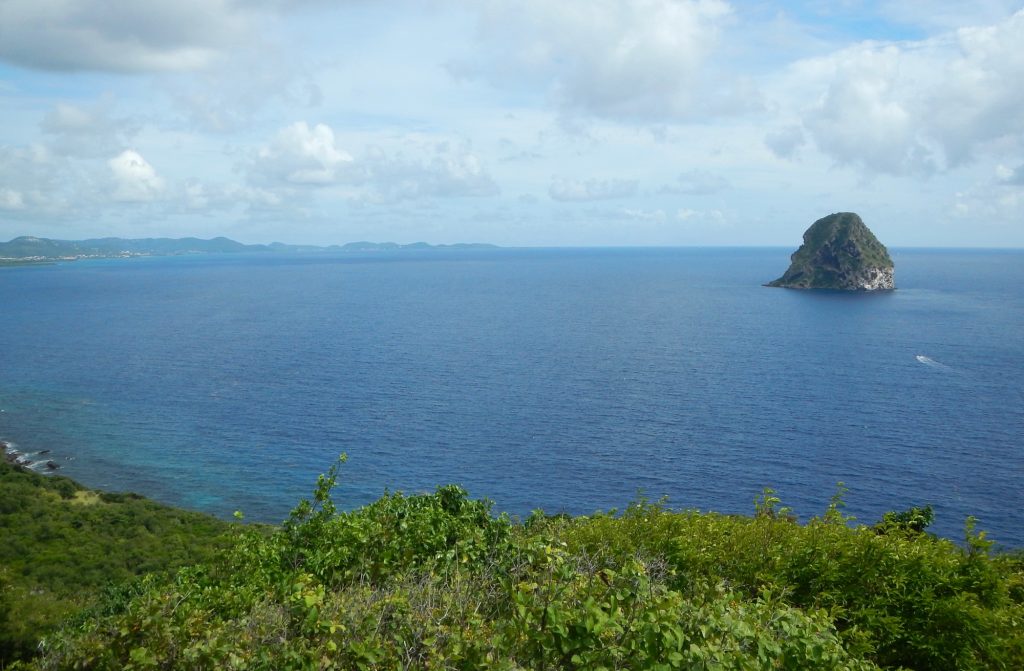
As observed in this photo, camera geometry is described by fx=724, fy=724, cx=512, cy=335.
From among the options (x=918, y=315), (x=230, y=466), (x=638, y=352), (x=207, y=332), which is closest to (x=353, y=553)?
(x=230, y=466)

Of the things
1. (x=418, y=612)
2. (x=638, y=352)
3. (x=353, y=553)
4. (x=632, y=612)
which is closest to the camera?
(x=632, y=612)

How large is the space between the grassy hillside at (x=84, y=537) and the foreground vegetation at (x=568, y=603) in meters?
26.6

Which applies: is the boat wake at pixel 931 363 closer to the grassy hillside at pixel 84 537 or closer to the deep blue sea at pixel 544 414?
the deep blue sea at pixel 544 414

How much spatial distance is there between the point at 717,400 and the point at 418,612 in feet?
290

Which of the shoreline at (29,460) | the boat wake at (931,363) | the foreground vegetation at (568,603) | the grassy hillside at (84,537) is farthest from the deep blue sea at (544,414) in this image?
the foreground vegetation at (568,603)

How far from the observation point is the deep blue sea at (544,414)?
70625 mm

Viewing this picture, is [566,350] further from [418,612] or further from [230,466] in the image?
[418,612]

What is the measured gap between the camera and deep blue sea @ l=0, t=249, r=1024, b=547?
70625 millimetres

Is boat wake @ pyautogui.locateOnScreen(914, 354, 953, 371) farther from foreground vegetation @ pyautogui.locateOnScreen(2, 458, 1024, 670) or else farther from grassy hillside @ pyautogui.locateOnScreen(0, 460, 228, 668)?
foreground vegetation @ pyautogui.locateOnScreen(2, 458, 1024, 670)

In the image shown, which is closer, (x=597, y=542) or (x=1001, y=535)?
(x=597, y=542)

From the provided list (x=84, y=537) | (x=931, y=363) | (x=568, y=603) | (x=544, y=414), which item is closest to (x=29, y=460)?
(x=84, y=537)

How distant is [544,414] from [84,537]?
51.3 meters

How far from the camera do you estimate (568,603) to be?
12180mm

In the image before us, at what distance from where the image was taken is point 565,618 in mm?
10578
